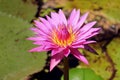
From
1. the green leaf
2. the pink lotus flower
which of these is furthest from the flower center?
the green leaf

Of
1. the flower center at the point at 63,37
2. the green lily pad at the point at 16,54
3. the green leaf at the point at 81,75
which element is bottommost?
the green leaf at the point at 81,75

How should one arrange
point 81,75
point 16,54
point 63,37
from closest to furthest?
point 63,37 → point 81,75 → point 16,54

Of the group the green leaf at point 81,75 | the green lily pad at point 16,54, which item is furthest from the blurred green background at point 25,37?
the green leaf at point 81,75

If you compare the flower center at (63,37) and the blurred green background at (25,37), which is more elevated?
the blurred green background at (25,37)

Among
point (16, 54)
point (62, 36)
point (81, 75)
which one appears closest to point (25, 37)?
point (16, 54)

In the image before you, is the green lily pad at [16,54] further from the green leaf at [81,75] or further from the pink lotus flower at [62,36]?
the pink lotus flower at [62,36]

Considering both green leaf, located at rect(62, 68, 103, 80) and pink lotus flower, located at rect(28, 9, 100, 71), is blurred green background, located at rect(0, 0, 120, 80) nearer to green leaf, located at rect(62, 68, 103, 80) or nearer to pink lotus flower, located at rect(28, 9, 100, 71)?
green leaf, located at rect(62, 68, 103, 80)

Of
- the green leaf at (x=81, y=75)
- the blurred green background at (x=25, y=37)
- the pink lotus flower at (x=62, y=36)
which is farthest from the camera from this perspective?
the blurred green background at (x=25, y=37)

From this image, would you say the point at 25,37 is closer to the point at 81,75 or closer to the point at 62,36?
the point at 81,75
